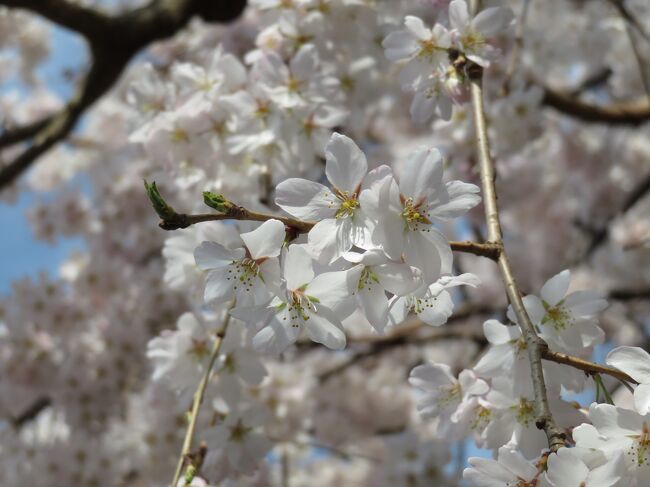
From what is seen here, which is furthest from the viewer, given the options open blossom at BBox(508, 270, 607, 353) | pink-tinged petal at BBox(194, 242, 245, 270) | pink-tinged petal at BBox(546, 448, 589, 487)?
open blossom at BBox(508, 270, 607, 353)

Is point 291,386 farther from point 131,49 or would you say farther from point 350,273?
point 350,273

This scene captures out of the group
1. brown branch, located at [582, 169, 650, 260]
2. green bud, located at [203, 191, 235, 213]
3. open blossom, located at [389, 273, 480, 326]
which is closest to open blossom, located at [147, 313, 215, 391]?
open blossom, located at [389, 273, 480, 326]

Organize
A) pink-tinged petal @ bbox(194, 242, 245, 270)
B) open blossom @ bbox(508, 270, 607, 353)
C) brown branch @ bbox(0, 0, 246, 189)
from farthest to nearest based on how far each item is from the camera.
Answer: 1. brown branch @ bbox(0, 0, 246, 189)
2. open blossom @ bbox(508, 270, 607, 353)
3. pink-tinged petal @ bbox(194, 242, 245, 270)

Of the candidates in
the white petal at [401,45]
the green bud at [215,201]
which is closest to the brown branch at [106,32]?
the white petal at [401,45]

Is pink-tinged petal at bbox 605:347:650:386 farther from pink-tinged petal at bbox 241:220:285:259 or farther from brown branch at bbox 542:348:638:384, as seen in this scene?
pink-tinged petal at bbox 241:220:285:259

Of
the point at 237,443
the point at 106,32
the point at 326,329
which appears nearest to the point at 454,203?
the point at 326,329

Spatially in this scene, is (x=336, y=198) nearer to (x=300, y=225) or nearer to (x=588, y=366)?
(x=300, y=225)
